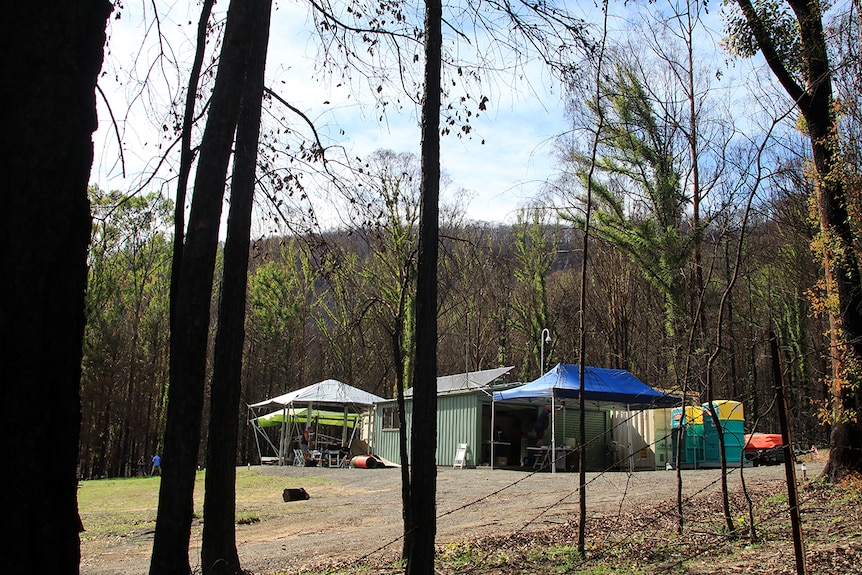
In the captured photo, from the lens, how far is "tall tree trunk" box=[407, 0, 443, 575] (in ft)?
18.8

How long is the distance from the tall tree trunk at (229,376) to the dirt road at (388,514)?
1516 millimetres

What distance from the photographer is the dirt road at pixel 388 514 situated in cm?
881

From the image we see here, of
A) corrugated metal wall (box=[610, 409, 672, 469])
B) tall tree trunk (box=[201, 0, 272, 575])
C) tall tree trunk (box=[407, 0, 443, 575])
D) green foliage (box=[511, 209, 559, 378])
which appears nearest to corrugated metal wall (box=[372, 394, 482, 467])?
corrugated metal wall (box=[610, 409, 672, 469])

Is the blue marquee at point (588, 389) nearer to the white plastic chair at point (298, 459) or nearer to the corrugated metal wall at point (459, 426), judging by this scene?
the corrugated metal wall at point (459, 426)

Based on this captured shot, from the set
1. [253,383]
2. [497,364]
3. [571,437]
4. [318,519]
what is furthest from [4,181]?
[253,383]

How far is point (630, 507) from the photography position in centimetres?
1055

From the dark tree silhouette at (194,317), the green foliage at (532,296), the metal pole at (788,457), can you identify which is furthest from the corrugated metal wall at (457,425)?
the metal pole at (788,457)

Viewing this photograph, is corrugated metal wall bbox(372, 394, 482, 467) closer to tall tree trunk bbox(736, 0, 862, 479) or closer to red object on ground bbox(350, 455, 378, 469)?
red object on ground bbox(350, 455, 378, 469)

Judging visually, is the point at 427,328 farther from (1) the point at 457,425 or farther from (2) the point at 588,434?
(2) the point at 588,434

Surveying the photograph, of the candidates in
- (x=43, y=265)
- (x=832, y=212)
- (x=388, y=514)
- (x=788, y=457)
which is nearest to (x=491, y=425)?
(x=388, y=514)

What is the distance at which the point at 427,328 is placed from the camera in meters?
5.98

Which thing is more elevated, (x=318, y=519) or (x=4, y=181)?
(x=4, y=181)

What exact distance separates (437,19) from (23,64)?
4441 millimetres

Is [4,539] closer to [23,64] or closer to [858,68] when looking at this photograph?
[23,64]
